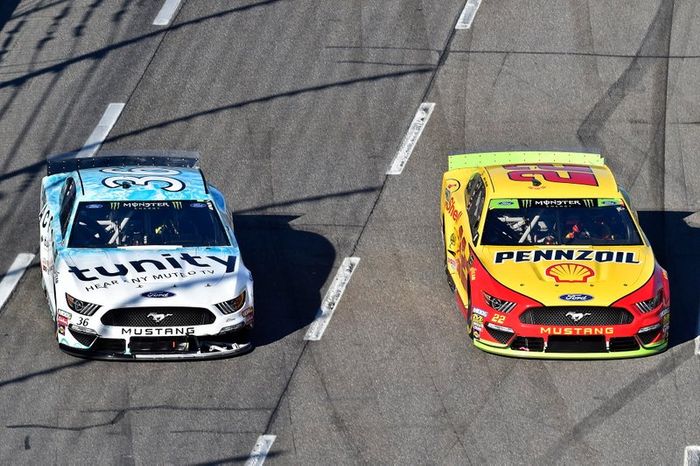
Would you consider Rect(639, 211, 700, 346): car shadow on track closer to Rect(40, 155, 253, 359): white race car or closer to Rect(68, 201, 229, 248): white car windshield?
Rect(40, 155, 253, 359): white race car

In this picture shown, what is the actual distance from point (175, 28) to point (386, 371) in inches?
399

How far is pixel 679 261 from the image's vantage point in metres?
19.5

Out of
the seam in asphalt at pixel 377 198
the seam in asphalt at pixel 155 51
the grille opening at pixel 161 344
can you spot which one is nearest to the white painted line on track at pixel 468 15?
the seam in asphalt at pixel 377 198

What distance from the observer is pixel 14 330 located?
58.1ft

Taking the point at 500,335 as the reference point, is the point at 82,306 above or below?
above

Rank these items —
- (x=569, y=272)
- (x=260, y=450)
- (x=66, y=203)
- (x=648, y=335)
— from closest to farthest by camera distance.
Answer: (x=260, y=450) → (x=648, y=335) → (x=569, y=272) → (x=66, y=203)

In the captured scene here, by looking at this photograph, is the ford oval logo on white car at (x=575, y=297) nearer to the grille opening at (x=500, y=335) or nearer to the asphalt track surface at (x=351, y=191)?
the grille opening at (x=500, y=335)

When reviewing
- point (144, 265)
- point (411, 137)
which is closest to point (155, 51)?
point (411, 137)

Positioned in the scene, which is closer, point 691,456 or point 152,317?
point 691,456

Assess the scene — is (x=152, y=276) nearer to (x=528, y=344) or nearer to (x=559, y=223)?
(x=528, y=344)

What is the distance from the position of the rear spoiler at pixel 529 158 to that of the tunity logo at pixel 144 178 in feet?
12.7

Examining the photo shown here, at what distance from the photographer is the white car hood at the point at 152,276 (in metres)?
16.5

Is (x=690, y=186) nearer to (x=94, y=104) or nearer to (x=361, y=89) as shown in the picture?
(x=361, y=89)

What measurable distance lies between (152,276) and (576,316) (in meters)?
4.68
